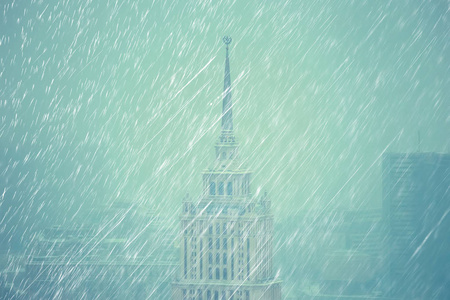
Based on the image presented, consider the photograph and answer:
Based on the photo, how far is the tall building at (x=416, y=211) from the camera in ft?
328

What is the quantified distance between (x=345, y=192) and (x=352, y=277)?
18.8m

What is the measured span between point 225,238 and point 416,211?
94.5 ft

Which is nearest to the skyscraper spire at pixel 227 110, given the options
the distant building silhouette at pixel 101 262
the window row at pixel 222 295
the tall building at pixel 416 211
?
the window row at pixel 222 295

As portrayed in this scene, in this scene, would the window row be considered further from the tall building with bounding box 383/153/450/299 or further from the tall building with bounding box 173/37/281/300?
the tall building with bounding box 383/153/450/299

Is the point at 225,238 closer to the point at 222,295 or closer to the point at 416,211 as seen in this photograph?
the point at 222,295

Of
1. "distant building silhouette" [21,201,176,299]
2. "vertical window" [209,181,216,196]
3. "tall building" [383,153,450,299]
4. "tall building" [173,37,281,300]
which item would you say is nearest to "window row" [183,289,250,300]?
"tall building" [173,37,281,300]

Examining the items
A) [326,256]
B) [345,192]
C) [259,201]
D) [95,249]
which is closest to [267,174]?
[345,192]

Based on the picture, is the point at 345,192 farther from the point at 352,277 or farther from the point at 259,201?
the point at 259,201

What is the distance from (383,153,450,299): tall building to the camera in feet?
328

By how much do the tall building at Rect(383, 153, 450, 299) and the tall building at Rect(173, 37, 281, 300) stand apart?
24124mm

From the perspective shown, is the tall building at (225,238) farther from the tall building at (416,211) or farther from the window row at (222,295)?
the tall building at (416,211)

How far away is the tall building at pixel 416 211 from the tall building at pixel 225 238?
24.1 metres

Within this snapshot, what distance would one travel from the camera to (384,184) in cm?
10475

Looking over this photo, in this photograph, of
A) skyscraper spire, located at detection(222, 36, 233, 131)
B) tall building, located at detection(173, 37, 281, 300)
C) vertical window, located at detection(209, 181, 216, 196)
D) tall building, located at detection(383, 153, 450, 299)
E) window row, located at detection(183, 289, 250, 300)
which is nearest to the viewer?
window row, located at detection(183, 289, 250, 300)
